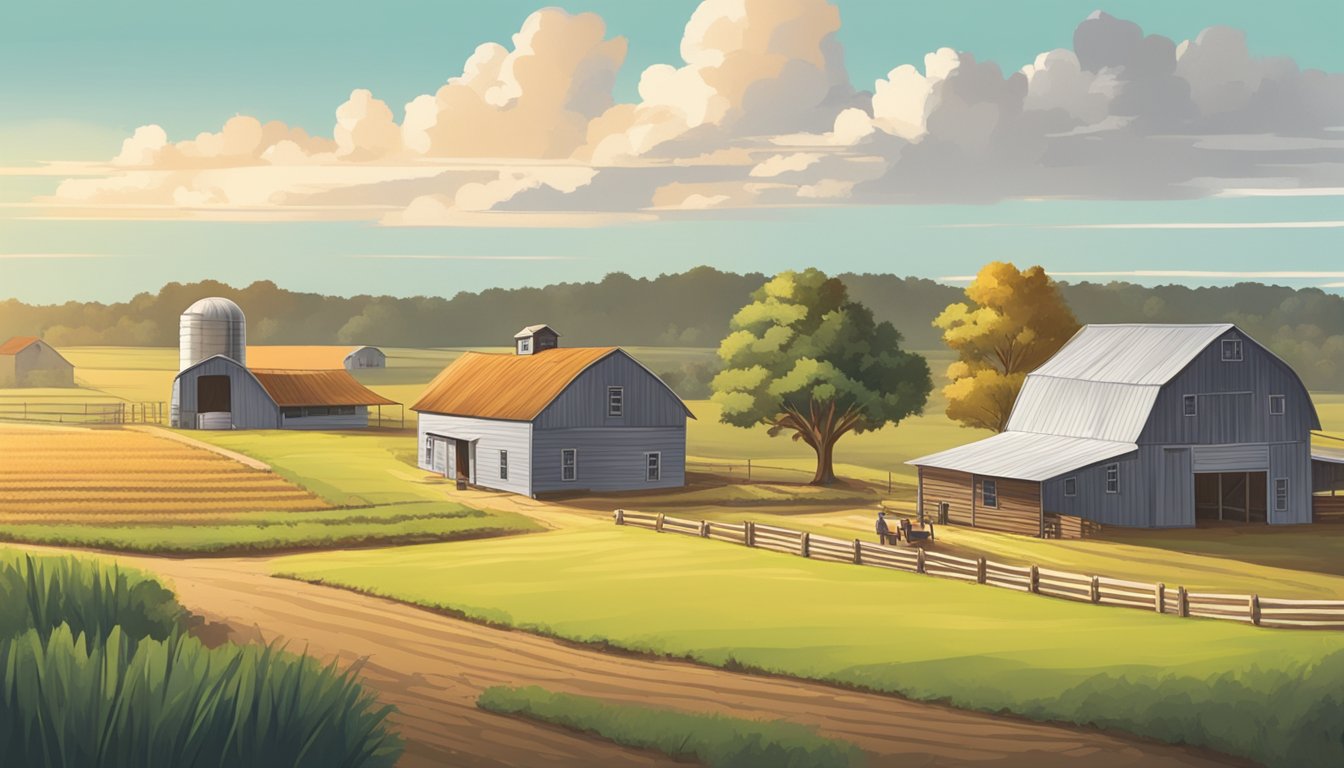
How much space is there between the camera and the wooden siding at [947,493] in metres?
54.2

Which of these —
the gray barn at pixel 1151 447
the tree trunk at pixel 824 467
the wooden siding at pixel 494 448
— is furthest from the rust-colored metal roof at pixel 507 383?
the gray barn at pixel 1151 447

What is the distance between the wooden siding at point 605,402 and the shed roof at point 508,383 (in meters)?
0.38

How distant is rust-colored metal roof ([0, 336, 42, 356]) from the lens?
134 m

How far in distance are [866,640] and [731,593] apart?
6540 mm

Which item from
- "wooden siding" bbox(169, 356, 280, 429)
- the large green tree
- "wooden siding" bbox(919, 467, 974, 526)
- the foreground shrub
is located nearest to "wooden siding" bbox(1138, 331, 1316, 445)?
"wooden siding" bbox(919, 467, 974, 526)

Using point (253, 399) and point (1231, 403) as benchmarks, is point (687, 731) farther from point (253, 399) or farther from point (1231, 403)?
point (253, 399)

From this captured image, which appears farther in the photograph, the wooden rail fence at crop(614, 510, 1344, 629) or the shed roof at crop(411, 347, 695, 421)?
the shed roof at crop(411, 347, 695, 421)

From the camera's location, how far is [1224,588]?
39.6 metres

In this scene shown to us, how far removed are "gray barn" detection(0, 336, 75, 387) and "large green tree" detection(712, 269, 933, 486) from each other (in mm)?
92053

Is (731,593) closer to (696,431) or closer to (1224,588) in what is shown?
(1224,588)

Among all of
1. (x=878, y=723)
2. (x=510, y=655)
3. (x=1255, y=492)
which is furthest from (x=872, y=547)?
(x=1255, y=492)

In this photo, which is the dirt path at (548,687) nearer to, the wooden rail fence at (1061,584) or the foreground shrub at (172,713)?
the foreground shrub at (172,713)

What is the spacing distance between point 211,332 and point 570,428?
45931mm

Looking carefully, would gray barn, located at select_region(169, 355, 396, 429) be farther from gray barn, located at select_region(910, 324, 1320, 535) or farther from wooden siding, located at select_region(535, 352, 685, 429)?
gray barn, located at select_region(910, 324, 1320, 535)
